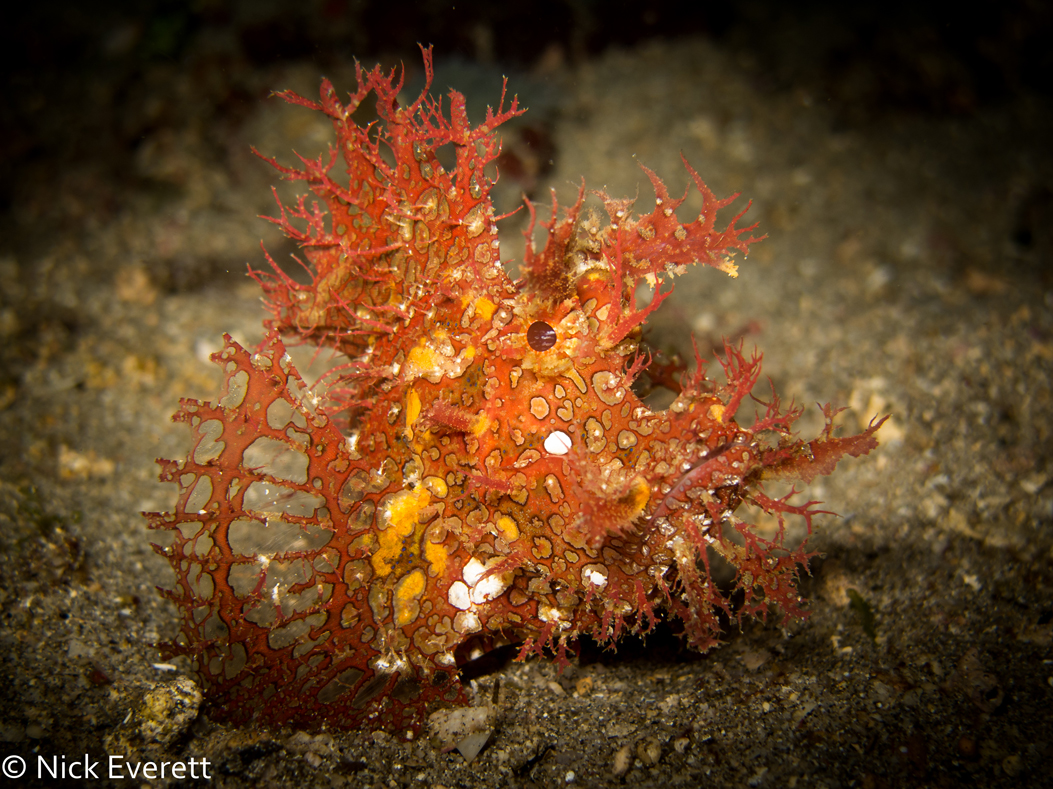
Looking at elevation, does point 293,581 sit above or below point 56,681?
above

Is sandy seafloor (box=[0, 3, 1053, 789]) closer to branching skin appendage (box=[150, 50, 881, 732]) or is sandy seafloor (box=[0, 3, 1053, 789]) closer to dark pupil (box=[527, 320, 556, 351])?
branching skin appendage (box=[150, 50, 881, 732])

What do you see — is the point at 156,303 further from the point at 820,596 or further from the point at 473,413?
the point at 820,596

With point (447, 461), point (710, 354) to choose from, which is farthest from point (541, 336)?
point (710, 354)

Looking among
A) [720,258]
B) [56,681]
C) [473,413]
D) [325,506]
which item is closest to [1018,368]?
[720,258]

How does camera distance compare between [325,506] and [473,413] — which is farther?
[325,506]

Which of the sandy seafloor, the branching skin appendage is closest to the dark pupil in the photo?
the branching skin appendage

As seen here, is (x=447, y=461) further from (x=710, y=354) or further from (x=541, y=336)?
(x=710, y=354)

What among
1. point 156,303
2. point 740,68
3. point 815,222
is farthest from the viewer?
point 740,68
